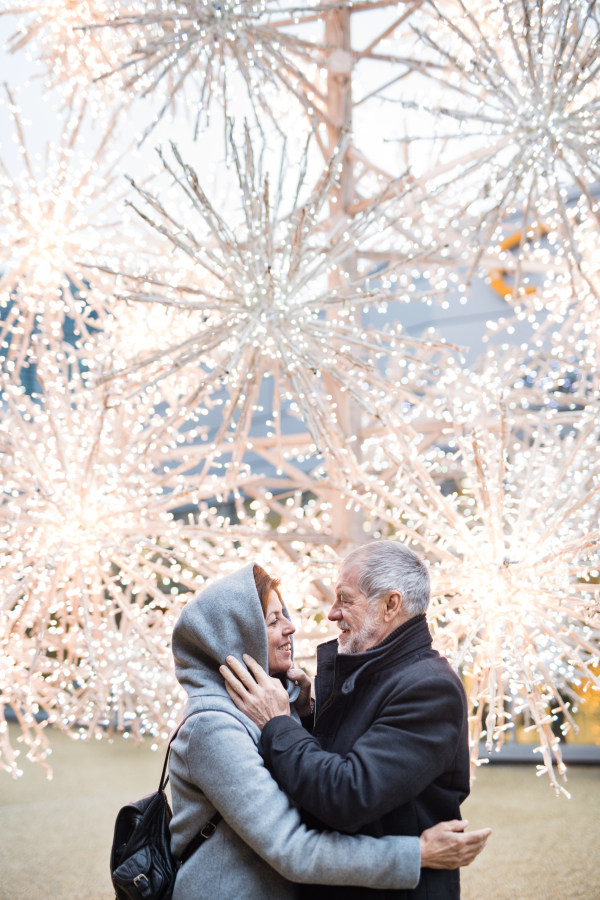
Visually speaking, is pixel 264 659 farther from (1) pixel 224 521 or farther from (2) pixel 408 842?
(1) pixel 224 521

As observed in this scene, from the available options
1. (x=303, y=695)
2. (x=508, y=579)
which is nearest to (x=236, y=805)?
(x=303, y=695)

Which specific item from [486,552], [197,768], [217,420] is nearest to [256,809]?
[197,768]

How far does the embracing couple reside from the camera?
117cm

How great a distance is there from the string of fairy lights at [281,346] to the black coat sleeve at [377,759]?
2.15 ft

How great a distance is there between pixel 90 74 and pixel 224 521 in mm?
1999

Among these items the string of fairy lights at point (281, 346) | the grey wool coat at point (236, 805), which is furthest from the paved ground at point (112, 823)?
the grey wool coat at point (236, 805)

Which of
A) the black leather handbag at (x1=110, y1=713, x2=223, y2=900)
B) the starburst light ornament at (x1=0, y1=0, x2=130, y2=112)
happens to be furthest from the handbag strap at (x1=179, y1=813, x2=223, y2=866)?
the starburst light ornament at (x1=0, y1=0, x2=130, y2=112)

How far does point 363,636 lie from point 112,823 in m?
3.53

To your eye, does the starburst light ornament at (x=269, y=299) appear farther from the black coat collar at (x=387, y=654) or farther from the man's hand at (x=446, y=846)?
the man's hand at (x=446, y=846)

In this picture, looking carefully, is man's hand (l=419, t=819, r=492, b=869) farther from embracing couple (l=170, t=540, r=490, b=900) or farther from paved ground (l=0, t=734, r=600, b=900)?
paved ground (l=0, t=734, r=600, b=900)

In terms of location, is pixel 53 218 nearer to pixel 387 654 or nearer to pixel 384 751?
pixel 387 654

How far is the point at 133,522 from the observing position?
2.48 m

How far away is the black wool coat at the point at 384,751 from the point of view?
45.1 inches

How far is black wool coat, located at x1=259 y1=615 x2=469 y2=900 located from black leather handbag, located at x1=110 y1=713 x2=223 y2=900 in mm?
223
